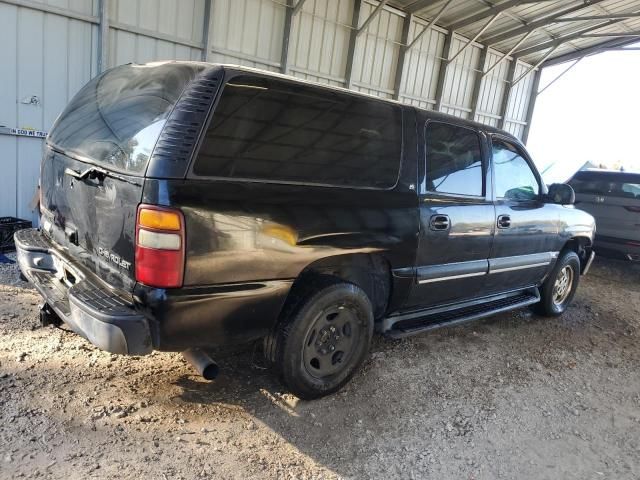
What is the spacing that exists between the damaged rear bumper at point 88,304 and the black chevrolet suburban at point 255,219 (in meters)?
0.01

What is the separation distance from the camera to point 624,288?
752 centimetres

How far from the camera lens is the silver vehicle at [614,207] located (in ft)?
25.6

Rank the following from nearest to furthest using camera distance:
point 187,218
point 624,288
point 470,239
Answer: point 187,218 < point 470,239 < point 624,288

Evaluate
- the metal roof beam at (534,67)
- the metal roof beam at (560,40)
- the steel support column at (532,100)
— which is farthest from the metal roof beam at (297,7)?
the steel support column at (532,100)

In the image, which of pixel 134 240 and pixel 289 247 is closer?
pixel 134 240

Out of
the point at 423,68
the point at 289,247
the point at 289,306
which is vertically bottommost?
the point at 289,306

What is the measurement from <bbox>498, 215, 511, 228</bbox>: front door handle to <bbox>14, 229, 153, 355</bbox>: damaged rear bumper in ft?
10.1

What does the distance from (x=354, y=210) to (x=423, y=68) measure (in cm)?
1078

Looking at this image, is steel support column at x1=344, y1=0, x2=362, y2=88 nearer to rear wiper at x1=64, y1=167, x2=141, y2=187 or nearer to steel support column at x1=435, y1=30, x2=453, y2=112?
steel support column at x1=435, y1=30, x2=453, y2=112

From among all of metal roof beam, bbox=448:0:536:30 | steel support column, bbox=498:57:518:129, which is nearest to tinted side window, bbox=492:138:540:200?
metal roof beam, bbox=448:0:536:30

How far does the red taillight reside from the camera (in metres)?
2.32

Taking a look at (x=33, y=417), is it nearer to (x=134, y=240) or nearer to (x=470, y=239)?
(x=134, y=240)

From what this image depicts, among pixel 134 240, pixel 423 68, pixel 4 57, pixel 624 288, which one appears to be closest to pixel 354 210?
pixel 134 240

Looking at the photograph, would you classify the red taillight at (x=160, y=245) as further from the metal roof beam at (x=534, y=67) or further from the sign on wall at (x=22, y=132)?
the metal roof beam at (x=534, y=67)
